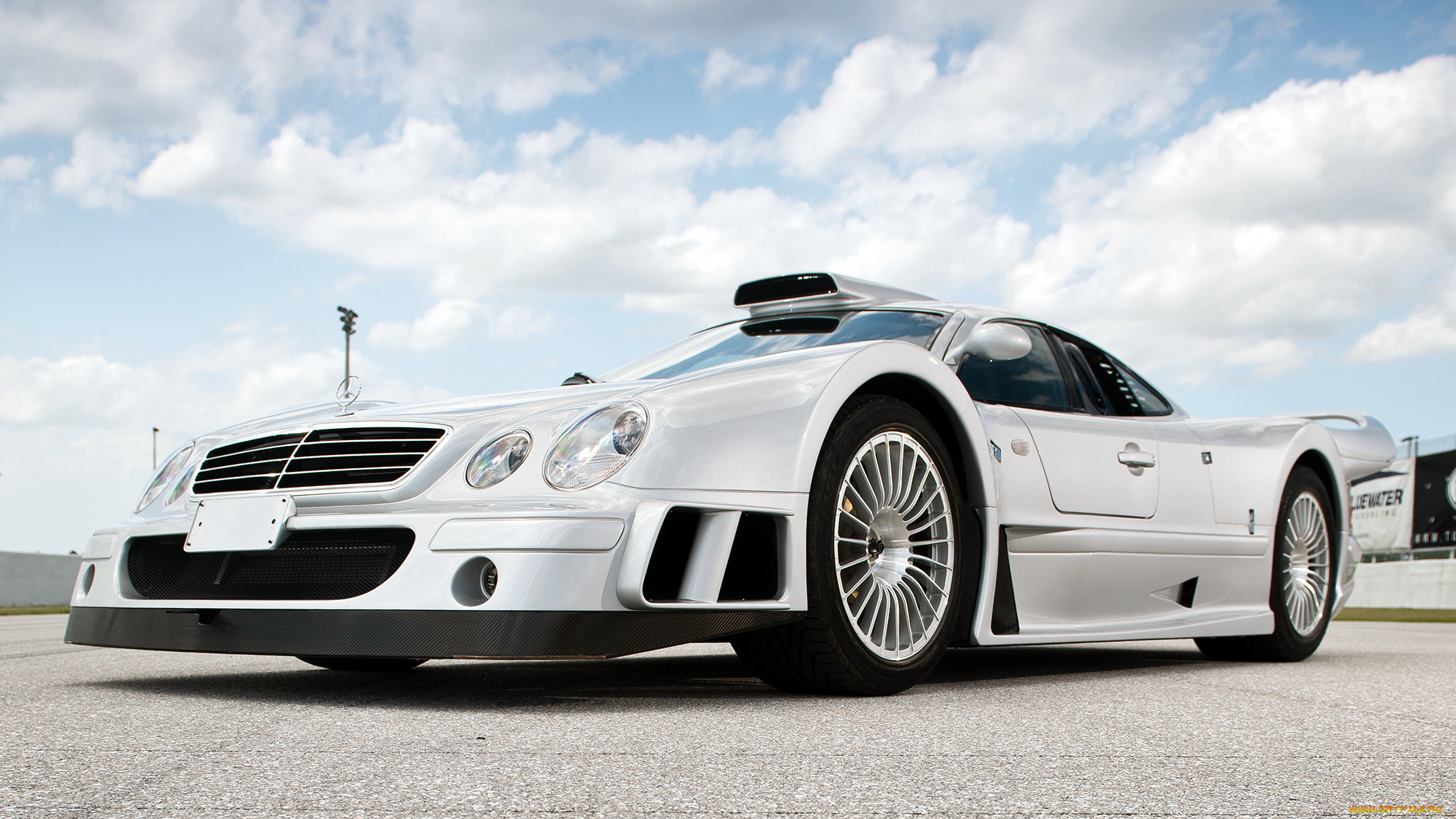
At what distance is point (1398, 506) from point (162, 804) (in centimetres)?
3077

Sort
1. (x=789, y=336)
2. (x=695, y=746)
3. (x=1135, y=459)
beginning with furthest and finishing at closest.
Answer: (x=1135, y=459) < (x=789, y=336) < (x=695, y=746)

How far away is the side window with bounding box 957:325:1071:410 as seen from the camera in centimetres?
453

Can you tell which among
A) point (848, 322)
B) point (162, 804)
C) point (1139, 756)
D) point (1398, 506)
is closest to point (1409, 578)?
point (1398, 506)

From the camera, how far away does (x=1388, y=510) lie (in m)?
28.8

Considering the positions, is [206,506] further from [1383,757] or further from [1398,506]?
[1398,506]

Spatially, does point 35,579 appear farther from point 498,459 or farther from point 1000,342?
point 1000,342

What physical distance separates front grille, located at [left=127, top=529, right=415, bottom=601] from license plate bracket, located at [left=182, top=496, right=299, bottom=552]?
0.04 metres

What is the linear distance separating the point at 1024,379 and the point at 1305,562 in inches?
88.0

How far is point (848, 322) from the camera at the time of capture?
461 cm

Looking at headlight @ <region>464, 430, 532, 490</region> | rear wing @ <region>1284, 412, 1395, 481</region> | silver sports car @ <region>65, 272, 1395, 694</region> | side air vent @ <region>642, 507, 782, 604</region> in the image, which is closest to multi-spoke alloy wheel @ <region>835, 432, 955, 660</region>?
silver sports car @ <region>65, 272, 1395, 694</region>

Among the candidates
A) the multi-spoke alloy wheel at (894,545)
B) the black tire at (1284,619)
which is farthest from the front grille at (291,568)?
the black tire at (1284,619)

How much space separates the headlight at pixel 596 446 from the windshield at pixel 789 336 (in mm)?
1089

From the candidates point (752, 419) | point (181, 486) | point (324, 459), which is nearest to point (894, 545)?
point (752, 419)

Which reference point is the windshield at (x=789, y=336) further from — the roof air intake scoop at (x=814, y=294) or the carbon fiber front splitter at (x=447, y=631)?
the carbon fiber front splitter at (x=447, y=631)
